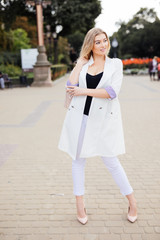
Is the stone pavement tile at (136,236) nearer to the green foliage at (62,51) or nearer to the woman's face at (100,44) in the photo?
the woman's face at (100,44)

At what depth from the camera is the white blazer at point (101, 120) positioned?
228cm

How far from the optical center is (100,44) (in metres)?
2.28

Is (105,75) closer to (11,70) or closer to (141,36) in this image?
(11,70)

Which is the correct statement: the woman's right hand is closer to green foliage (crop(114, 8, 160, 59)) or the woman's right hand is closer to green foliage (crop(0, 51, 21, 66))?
green foliage (crop(0, 51, 21, 66))

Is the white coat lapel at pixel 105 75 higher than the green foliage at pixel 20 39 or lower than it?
higher

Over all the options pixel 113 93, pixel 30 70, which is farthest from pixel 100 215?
pixel 30 70

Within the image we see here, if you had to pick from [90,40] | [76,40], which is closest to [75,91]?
[90,40]

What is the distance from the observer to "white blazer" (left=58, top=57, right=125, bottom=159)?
2.28 metres

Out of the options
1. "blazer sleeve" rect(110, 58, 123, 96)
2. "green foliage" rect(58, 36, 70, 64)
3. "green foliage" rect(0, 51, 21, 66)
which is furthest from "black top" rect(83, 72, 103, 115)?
"green foliage" rect(58, 36, 70, 64)

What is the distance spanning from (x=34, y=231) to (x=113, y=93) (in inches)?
58.5

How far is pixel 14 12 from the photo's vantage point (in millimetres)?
28203

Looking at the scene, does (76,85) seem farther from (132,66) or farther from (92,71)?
(132,66)

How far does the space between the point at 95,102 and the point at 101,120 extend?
0.17 metres

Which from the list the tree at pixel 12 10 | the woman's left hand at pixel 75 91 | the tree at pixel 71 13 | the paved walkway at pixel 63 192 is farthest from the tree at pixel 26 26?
the woman's left hand at pixel 75 91
